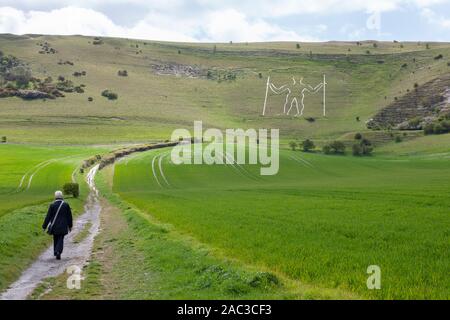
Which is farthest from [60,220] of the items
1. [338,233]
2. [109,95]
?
[109,95]

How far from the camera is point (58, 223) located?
24.1 meters

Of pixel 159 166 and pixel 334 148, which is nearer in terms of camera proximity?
pixel 159 166

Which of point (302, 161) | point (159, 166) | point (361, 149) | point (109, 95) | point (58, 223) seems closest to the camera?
point (58, 223)

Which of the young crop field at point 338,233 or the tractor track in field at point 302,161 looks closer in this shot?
the young crop field at point 338,233

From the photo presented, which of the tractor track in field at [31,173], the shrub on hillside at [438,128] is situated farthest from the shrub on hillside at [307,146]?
the tractor track in field at [31,173]

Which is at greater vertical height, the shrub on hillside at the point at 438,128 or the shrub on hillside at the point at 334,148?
the shrub on hillside at the point at 438,128

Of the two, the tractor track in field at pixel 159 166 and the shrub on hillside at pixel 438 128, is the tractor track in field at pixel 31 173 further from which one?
the shrub on hillside at pixel 438 128

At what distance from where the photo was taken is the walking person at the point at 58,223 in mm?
24141

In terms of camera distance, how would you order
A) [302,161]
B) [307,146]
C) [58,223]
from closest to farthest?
[58,223], [302,161], [307,146]

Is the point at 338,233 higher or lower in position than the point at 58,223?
lower

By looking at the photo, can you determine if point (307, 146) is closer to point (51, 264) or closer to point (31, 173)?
Result: point (31, 173)

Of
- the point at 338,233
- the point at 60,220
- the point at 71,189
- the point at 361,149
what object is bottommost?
the point at 71,189
